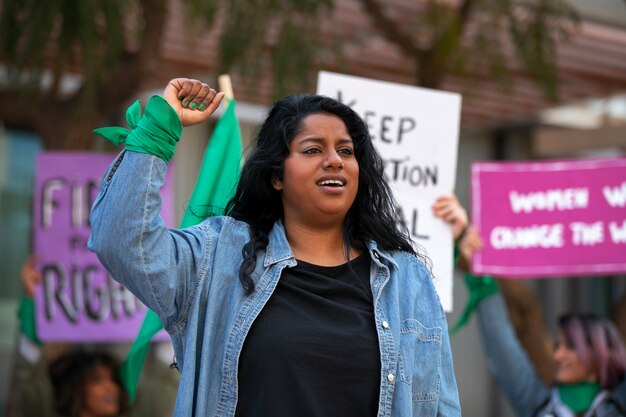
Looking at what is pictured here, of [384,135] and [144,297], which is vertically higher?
[384,135]

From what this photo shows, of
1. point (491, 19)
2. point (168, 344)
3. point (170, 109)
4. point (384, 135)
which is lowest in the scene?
point (168, 344)

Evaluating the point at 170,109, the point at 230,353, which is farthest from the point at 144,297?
the point at 170,109

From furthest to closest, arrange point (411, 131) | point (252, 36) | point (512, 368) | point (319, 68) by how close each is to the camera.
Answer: point (319, 68) → point (252, 36) → point (512, 368) → point (411, 131)

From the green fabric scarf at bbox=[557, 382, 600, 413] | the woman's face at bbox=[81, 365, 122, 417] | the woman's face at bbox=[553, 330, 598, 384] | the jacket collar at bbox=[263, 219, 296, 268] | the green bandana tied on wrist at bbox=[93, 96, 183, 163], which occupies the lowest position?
the woman's face at bbox=[81, 365, 122, 417]

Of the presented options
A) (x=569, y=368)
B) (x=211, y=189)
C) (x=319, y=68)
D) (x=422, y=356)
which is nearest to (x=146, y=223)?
(x=422, y=356)

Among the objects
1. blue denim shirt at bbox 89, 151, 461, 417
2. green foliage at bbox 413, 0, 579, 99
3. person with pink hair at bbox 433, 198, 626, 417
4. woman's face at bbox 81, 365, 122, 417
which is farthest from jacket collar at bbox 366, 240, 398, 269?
green foliage at bbox 413, 0, 579, 99

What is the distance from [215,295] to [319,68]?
377 cm

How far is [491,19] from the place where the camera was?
250 inches

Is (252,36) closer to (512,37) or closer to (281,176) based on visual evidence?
(512,37)

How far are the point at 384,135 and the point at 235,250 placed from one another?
1967 millimetres

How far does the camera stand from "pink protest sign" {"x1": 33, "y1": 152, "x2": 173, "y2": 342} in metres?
5.13

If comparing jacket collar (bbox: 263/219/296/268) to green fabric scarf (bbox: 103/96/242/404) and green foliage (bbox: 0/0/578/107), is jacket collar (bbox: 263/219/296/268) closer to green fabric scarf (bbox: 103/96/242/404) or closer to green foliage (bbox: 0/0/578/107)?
green fabric scarf (bbox: 103/96/242/404)

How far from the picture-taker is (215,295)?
7.47ft

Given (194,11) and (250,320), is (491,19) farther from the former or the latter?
(250,320)
